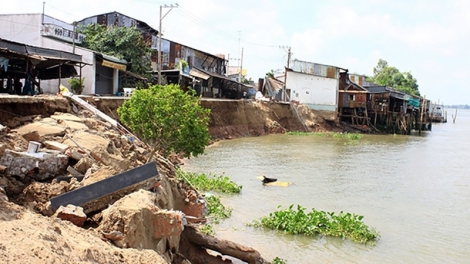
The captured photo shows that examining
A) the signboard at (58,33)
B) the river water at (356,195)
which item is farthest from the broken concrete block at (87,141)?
the signboard at (58,33)

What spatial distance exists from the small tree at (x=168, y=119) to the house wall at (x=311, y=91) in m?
38.2

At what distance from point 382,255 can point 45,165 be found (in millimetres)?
8688

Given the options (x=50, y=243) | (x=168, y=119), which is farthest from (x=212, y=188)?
(x=50, y=243)

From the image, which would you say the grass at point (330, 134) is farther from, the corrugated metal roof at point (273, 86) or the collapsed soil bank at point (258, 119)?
the corrugated metal roof at point (273, 86)

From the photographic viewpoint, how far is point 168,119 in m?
14.1

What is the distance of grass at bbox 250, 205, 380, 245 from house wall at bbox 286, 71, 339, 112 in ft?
127

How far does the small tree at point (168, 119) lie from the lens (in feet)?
46.4

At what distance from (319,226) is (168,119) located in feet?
18.2

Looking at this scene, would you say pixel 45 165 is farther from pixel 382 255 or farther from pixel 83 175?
pixel 382 255

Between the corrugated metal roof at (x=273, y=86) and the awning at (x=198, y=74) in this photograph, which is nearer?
the awning at (x=198, y=74)

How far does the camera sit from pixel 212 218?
44.7 feet

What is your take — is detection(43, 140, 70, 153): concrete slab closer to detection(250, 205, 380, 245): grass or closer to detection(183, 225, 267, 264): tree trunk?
detection(183, 225, 267, 264): tree trunk

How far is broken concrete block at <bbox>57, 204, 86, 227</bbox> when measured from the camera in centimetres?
607

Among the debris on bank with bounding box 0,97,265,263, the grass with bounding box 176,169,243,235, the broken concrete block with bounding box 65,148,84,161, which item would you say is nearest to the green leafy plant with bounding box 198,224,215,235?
the grass with bounding box 176,169,243,235
